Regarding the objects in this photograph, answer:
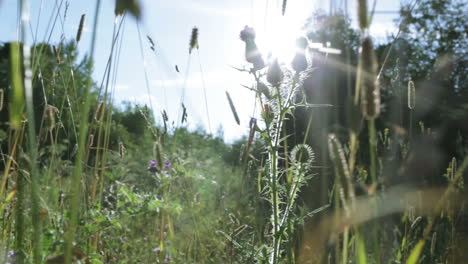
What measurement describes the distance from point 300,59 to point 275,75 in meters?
0.17

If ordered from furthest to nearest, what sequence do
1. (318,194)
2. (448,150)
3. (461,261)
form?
(448,150)
(318,194)
(461,261)

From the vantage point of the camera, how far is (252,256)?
4.06ft

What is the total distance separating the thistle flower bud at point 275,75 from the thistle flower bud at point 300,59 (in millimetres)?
117

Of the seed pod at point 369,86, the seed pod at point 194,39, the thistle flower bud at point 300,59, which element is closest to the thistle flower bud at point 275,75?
the thistle flower bud at point 300,59

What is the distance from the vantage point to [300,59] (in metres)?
1.51

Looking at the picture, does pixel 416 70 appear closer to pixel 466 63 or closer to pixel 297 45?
pixel 466 63

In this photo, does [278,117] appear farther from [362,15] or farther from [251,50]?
[362,15]

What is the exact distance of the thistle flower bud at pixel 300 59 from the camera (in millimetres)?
1510

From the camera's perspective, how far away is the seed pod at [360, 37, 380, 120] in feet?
1.70

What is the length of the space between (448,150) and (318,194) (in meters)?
9.64

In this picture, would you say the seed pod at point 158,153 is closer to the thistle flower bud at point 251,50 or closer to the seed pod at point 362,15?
the seed pod at point 362,15

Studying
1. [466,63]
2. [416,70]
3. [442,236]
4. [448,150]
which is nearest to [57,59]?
[442,236]

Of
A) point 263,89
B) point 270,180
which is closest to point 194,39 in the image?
point 263,89

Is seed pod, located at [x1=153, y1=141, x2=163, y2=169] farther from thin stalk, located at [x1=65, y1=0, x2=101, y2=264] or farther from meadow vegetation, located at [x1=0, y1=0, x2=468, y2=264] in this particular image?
thin stalk, located at [x1=65, y1=0, x2=101, y2=264]
